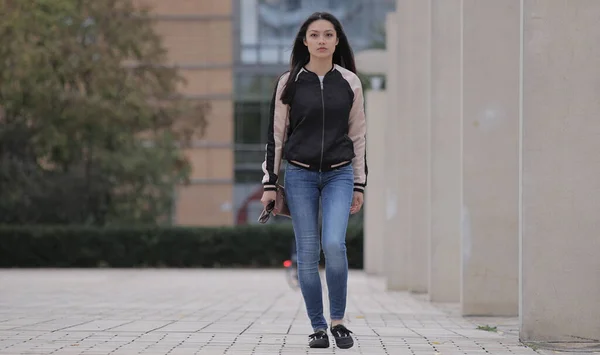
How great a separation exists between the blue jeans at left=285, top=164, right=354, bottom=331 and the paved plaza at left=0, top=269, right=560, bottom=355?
1.15 feet

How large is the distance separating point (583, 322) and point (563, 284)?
26 cm

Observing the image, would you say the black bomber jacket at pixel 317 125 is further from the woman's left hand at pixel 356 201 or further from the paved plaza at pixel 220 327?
the paved plaza at pixel 220 327

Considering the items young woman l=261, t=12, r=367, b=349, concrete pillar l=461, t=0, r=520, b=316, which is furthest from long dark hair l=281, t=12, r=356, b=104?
concrete pillar l=461, t=0, r=520, b=316

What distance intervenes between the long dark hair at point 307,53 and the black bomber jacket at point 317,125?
0.12 feet

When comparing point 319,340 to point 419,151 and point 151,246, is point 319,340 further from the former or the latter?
point 151,246

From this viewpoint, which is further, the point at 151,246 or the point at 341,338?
the point at 151,246

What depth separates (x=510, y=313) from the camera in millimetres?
12008

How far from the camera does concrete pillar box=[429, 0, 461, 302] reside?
595 inches

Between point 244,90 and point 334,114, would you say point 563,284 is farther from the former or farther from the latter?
point 244,90

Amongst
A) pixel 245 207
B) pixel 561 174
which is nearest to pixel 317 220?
pixel 561 174

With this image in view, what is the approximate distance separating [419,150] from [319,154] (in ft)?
35.1

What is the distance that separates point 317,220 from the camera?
7.71 meters

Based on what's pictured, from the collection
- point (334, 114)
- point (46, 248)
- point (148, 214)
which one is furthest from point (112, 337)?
point (148, 214)

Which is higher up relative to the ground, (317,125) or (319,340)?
(317,125)
